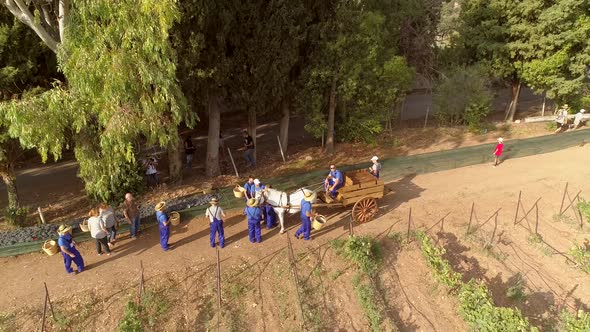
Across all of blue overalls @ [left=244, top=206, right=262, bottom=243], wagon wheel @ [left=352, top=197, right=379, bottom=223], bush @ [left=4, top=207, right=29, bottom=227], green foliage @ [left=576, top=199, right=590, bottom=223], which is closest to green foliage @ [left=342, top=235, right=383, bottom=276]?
wagon wheel @ [left=352, top=197, right=379, bottom=223]

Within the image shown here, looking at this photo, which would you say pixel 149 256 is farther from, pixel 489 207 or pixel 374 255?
pixel 489 207

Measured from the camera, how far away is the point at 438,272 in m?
10.6

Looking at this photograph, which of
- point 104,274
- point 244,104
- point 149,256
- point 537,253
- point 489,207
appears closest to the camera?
point 104,274

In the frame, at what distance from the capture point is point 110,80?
9.35 meters

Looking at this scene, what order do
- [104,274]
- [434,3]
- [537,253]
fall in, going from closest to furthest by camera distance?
[104,274] → [537,253] → [434,3]

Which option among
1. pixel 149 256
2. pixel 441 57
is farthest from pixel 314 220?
pixel 441 57

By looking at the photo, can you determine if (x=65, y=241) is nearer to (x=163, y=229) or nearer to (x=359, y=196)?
(x=163, y=229)

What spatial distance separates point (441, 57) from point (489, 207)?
42.5 ft

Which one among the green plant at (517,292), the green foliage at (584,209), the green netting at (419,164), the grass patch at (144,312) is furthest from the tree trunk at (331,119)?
the grass patch at (144,312)

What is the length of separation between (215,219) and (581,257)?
36.4ft

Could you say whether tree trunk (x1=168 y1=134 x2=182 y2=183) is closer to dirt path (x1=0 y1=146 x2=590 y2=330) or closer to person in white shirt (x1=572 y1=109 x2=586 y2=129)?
dirt path (x1=0 y1=146 x2=590 y2=330)

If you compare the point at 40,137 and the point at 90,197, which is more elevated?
the point at 40,137

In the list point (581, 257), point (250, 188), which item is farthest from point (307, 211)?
point (581, 257)

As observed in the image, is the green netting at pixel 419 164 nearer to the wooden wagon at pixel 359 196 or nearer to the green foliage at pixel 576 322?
the wooden wagon at pixel 359 196
